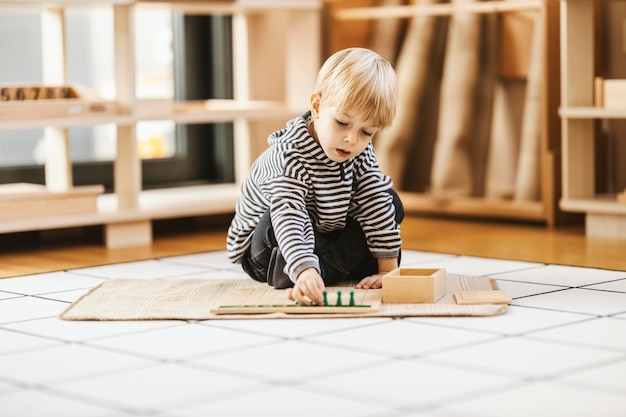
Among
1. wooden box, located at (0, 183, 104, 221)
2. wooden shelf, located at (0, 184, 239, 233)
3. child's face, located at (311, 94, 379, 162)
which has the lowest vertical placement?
wooden shelf, located at (0, 184, 239, 233)

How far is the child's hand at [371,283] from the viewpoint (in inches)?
79.0

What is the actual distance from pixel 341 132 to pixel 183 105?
130cm

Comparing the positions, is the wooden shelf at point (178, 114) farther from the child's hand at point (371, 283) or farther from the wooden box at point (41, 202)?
the child's hand at point (371, 283)

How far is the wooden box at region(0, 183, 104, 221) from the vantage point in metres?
2.60

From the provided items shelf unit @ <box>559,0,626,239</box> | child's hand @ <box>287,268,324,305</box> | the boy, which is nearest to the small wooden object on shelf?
shelf unit @ <box>559,0,626,239</box>

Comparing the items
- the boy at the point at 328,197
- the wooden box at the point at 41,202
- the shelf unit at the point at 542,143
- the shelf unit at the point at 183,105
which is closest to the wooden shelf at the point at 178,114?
the shelf unit at the point at 183,105

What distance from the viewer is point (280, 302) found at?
1.87 meters

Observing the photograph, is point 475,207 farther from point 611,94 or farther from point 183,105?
point 183,105

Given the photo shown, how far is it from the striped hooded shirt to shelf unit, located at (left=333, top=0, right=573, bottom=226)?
1028mm

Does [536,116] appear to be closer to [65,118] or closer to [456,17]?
[456,17]

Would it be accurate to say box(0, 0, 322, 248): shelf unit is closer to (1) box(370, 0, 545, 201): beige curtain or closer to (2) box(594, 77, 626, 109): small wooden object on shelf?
(1) box(370, 0, 545, 201): beige curtain

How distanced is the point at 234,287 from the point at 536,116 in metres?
1.33

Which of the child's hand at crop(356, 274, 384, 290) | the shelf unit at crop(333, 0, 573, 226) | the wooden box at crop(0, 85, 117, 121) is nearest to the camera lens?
the child's hand at crop(356, 274, 384, 290)

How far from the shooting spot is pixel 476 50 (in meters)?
3.18
